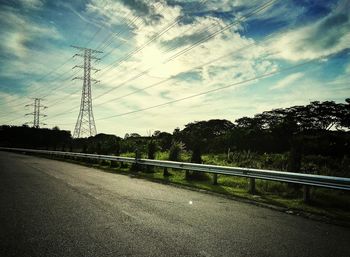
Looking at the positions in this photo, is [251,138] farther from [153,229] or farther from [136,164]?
[153,229]

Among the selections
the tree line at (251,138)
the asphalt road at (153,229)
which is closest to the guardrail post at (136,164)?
the tree line at (251,138)

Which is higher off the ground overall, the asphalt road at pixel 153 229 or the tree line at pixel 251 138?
the tree line at pixel 251 138

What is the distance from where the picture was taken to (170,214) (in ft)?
23.0

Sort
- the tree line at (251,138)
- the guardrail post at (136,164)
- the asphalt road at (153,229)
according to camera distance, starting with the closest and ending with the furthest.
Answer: the asphalt road at (153,229), the guardrail post at (136,164), the tree line at (251,138)

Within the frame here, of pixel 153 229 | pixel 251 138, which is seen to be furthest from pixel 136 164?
pixel 251 138

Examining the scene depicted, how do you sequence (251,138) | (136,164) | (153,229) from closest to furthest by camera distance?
1. (153,229)
2. (136,164)
3. (251,138)

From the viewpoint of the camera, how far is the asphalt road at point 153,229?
457 cm

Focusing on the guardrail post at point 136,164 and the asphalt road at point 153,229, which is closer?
the asphalt road at point 153,229

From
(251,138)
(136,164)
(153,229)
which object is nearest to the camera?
(153,229)

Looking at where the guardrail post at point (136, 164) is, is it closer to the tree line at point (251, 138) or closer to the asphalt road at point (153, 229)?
the tree line at point (251, 138)

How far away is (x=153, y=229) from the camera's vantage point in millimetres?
5629

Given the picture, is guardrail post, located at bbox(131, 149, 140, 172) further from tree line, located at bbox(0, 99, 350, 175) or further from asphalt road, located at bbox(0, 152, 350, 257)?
asphalt road, located at bbox(0, 152, 350, 257)

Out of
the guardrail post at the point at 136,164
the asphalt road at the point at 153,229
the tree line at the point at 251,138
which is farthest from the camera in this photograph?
the tree line at the point at 251,138

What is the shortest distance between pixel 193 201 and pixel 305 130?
63.6 metres
